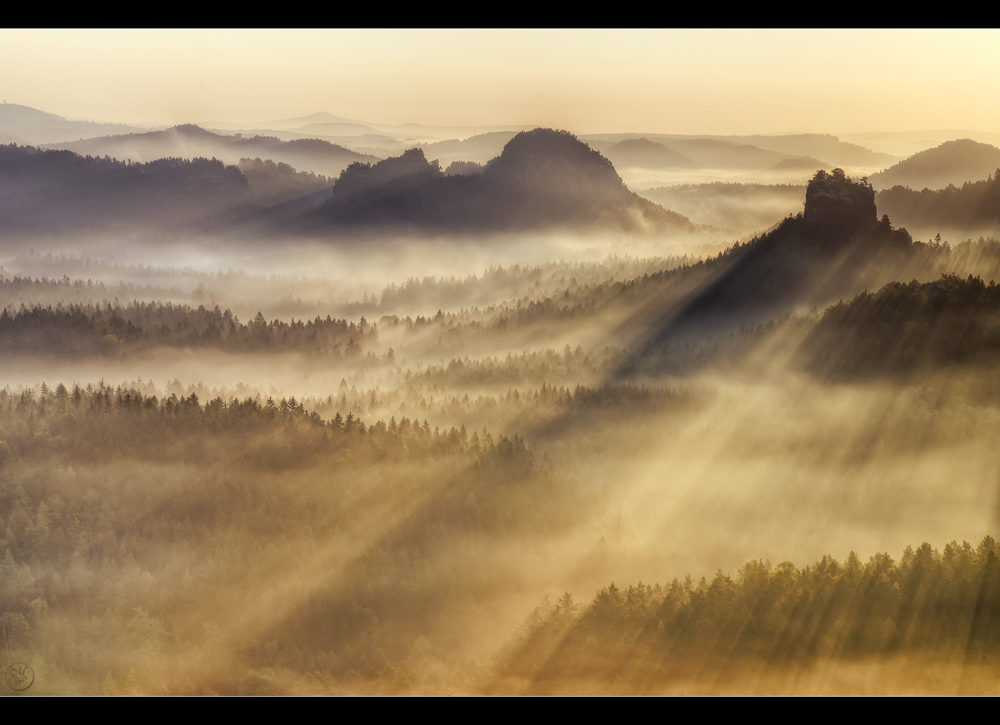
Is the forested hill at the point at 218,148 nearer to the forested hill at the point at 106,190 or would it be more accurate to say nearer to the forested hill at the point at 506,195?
the forested hill at the point at 106,190

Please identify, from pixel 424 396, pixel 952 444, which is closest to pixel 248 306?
pixel 424 396

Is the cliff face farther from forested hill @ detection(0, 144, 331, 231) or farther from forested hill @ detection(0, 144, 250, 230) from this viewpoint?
forested hill @ detection(0, 144, 250, 230)

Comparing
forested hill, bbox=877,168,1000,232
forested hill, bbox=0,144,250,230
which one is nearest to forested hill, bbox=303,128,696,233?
forested hill, bbox=0,144,250,230

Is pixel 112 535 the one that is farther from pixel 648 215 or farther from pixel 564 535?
pixel 648 215

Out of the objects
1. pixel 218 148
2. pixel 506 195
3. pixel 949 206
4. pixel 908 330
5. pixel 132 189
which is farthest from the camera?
pixel 132 189

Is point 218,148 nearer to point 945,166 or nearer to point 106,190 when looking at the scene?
point 106,190

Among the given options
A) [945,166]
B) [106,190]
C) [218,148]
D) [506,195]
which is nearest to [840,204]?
[945,166]

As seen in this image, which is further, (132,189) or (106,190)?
(132,189)
